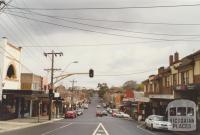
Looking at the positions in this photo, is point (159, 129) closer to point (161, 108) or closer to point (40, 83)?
point (161, 108)

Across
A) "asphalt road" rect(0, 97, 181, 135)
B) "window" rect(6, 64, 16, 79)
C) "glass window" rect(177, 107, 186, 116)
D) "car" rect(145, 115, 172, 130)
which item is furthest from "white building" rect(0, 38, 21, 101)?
"glass window" rect(177, 107, 186, 116)

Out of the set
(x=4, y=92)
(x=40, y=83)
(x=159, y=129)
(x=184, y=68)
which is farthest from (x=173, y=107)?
(x=40, y=83)

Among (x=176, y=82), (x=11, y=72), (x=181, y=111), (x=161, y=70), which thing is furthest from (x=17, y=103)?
(x=181, y=111)

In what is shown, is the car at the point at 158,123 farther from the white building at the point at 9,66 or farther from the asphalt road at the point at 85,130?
the white building at the point at 9,66

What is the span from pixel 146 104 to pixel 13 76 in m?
30.1

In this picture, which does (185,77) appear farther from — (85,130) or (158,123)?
(85,130)

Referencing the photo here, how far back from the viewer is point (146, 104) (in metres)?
80.9

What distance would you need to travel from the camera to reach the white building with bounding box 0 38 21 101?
5356cm

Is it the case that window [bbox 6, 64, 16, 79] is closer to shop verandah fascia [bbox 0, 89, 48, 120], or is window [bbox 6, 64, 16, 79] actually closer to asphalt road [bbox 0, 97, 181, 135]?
shop verandah fascia [bbox 0, 89, 48, 120]

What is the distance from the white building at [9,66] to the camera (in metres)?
53.6

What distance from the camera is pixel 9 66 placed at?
188 feet

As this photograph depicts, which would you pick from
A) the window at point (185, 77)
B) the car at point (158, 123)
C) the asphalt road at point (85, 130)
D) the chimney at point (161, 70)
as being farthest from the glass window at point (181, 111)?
the chimney at point (161, 70)

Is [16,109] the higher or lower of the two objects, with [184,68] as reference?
lower

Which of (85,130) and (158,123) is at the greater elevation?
(158,123)
